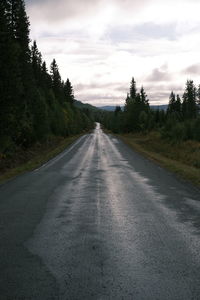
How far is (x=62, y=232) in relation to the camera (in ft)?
24.6

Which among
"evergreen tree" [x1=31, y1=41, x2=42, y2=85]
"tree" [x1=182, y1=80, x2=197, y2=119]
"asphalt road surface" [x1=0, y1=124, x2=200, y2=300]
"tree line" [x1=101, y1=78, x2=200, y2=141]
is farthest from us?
"tree" [x1=182, y1=80, x2=197, y2=119]

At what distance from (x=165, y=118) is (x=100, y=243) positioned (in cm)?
9341

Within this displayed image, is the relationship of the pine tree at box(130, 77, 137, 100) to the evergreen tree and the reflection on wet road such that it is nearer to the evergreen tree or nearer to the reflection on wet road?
Answer: the evergreen tree

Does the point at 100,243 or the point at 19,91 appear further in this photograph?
the point at 19,91

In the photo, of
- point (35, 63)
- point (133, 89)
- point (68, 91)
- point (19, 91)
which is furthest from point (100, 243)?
point (68, 91)

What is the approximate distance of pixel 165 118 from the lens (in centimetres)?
9750

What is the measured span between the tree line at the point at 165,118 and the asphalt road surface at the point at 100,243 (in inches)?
1064

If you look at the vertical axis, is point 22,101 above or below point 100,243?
above

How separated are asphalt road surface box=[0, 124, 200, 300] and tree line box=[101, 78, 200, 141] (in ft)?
88.6

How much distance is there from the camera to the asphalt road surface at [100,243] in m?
4.66

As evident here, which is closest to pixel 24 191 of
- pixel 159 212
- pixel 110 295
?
pixel 159 212

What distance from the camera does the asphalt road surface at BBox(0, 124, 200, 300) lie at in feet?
15.3

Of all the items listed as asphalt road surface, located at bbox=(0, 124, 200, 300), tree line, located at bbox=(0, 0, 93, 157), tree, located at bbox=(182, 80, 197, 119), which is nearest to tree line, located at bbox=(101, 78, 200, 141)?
tree, located at bbox=(182, 80, 197, 119)

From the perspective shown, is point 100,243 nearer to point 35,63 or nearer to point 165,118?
point 35,63
